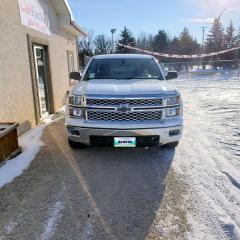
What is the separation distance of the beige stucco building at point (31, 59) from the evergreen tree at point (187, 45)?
171 feet

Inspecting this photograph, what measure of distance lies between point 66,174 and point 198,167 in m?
2.16

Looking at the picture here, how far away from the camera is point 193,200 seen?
12.9 feet

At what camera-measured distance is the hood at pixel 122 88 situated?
5121 millimetres

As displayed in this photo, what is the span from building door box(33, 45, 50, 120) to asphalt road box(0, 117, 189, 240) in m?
3.83

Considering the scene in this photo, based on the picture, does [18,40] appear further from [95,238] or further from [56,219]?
[95,238]

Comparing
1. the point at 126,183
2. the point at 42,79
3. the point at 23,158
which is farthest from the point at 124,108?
the point at 42,79

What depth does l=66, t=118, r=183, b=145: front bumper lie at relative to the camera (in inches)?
195

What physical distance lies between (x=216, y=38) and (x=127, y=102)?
58.8 metres

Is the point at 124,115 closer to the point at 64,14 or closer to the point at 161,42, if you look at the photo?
the point at 64,14

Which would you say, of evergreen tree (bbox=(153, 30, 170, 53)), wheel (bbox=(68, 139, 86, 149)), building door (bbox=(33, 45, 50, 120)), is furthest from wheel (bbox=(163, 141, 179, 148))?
evergreen tree (bbox=(153, 30, 170, 53))

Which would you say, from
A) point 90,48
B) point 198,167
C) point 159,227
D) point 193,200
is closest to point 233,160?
point 198,167

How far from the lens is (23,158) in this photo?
5.56 m

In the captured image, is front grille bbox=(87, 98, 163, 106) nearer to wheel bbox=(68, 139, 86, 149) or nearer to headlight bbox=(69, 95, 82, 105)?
headlight bbox=(69, 95, 82, 105)

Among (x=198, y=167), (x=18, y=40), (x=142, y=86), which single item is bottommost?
(x=198, y=167)
